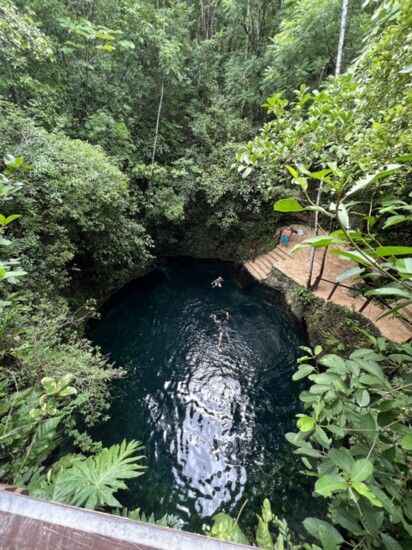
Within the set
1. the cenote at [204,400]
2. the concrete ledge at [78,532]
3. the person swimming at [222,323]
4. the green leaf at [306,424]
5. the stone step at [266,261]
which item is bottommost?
the cenote at [204,400]

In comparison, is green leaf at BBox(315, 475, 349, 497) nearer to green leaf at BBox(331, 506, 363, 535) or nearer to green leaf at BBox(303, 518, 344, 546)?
green leaf at BBox(303, 518, 344, 546)

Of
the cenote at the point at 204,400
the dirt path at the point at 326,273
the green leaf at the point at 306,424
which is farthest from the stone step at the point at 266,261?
the green leaf at the point at 306,424

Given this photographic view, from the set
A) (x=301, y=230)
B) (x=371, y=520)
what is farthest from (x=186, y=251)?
(x=371, y=520)

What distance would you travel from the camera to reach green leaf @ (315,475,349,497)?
0.90 m

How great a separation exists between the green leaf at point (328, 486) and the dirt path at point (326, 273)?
15.4 ft

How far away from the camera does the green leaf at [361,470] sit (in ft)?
2.93

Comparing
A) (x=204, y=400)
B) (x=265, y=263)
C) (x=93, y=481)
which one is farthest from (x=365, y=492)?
(x=265, y=263)

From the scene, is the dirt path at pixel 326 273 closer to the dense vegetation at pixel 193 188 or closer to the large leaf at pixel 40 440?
the dense vegetation at pixel 193 188

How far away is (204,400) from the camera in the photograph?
17.2 feet

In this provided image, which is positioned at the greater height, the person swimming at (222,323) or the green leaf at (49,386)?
the green leaf at (49,386)

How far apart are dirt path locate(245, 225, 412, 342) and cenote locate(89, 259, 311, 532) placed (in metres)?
1.07

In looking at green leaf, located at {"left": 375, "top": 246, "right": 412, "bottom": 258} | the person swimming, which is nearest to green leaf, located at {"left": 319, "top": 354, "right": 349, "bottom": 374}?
green leaf, located at {"left": 375, "top": 246, "right": 412, "bottom": 258}

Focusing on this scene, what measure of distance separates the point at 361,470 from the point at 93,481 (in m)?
2.13

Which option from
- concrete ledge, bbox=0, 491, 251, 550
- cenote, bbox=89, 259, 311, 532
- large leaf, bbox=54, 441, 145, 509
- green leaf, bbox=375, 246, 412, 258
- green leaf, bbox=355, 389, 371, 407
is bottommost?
cenote, bbox=89, 259, 311, 532
